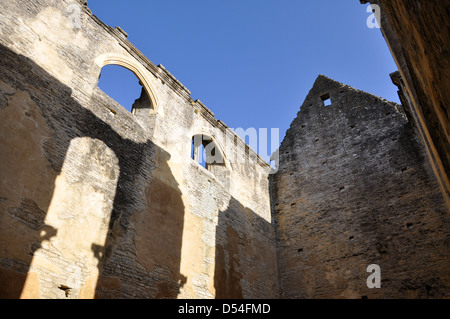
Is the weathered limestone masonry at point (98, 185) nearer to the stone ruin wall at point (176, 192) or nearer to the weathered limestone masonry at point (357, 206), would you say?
the stone ruin wall at point (176, 192)

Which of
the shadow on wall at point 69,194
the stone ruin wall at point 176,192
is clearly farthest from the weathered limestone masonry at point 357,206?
the shadow on wall at point 69,194

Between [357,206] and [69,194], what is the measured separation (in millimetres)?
7284

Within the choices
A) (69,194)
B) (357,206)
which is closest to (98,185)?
(69,194)

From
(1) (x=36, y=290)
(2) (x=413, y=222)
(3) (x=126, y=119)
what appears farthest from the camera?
(2) (x=413, y=222)

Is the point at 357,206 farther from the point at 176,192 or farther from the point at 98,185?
the point at 98,185

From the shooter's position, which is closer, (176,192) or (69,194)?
(69,194)

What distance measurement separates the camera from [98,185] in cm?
634

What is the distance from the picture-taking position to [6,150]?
204 inches

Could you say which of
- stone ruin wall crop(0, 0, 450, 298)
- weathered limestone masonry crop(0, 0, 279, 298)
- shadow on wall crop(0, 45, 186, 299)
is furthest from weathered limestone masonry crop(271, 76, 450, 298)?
shadow on wall crop(0, 45, 186, 299)

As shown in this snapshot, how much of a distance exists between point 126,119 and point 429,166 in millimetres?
7445

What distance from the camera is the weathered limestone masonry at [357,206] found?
8.34 metres

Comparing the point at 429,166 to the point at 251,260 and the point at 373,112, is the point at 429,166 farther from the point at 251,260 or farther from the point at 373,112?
the point at 251,260

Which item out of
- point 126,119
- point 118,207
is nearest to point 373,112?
point 126,119

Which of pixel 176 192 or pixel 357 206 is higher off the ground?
pixel 357 206
